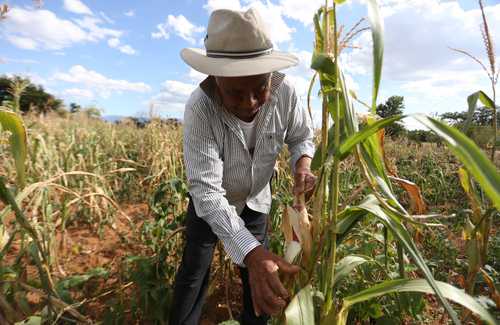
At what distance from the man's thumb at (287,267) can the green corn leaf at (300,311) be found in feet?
0.19

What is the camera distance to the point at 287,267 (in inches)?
31.4

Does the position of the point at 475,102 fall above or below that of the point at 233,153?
above

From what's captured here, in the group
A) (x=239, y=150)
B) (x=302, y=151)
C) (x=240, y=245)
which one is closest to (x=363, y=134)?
(x=240, y=245)

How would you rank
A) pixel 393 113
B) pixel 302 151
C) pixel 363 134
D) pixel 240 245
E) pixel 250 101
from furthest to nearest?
pixel 393 113 < pixel 302 151 < pixel 250 101 < pixel 240 245 < pixel 363 134

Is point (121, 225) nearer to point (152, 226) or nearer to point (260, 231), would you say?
point (152, 226)

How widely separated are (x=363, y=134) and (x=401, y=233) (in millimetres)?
205

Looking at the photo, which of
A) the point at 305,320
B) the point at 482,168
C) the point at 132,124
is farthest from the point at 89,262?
the point at 132,124

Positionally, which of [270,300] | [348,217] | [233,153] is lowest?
[270,300]

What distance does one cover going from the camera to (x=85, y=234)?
7.92 ft

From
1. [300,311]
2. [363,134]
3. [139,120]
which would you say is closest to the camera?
[363,134]

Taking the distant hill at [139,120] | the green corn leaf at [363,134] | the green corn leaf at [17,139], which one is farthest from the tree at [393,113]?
the distant hill at [139,120]

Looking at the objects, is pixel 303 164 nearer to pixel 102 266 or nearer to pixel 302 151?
pixel 302 151

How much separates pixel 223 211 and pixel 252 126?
40 cm

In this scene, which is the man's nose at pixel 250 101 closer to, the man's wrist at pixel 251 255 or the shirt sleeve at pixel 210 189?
the shirt sleeve at pixel 210 189
